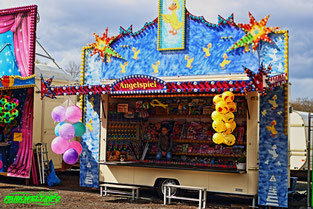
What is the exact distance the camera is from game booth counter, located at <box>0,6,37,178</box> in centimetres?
1349

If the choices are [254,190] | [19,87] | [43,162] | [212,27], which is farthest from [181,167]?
[19,87]

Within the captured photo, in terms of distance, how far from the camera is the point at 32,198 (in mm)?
11047

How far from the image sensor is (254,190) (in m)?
9.67

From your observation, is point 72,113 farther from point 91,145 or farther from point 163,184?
point 163,184

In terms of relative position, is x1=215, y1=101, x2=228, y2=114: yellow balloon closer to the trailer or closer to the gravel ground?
the gravel ground

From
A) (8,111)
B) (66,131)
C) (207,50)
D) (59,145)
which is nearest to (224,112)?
(207,50)

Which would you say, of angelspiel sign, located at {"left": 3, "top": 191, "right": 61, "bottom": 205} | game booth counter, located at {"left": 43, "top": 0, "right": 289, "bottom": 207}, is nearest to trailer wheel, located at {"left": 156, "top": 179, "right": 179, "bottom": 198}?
game booth counter, located at {"left": 43, "top": 0, "right": 289, "bottom": 207}

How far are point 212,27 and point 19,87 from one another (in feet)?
21.8

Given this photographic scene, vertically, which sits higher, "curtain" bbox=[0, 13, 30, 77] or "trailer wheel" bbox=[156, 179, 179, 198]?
"curtain" bbox=[0, 13, 30, 77]

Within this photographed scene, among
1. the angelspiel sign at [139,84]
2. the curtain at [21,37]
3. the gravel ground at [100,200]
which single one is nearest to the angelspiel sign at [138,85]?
the angelspiel sign at [139,84]

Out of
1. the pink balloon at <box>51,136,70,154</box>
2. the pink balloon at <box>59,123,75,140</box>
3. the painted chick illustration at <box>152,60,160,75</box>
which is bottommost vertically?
the pink balloon at <box>51,136,70,154</box>

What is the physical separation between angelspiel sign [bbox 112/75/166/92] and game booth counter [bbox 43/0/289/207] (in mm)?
25

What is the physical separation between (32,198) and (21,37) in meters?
5.79

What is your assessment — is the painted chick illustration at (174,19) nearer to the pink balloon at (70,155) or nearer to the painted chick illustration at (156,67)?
the painted chick illustration at (156,67)
